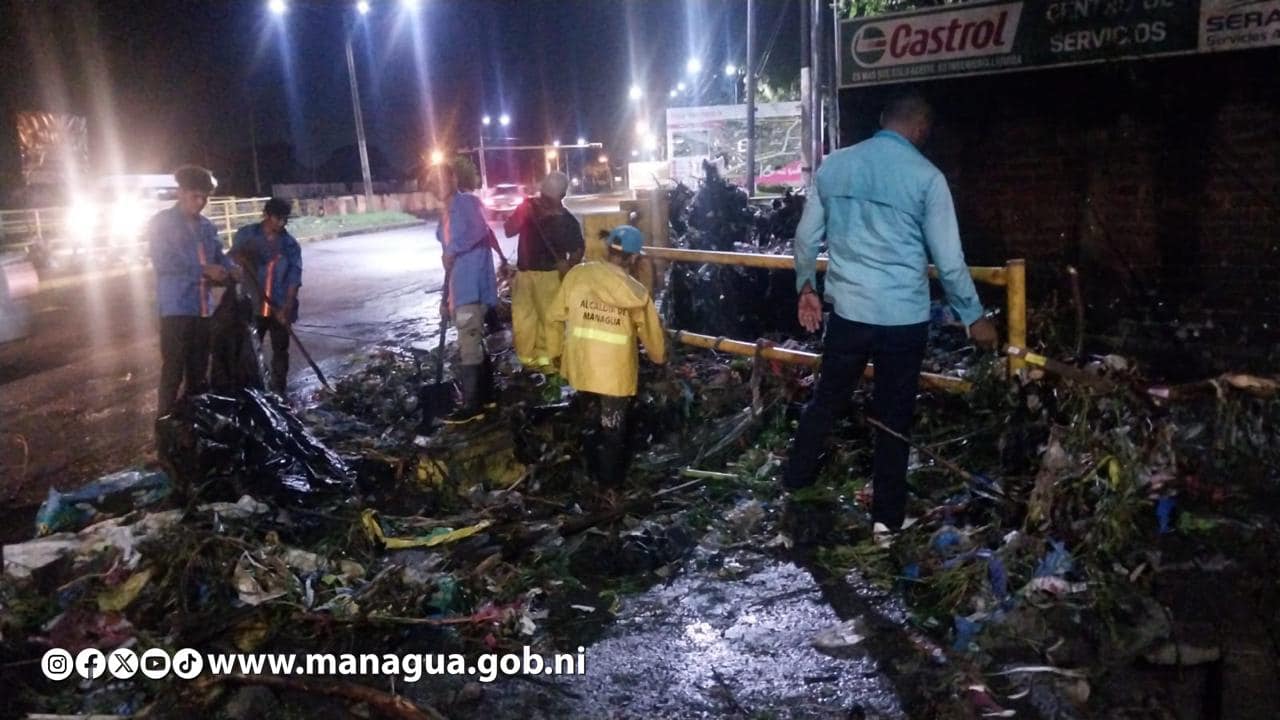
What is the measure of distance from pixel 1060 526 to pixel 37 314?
1502cm

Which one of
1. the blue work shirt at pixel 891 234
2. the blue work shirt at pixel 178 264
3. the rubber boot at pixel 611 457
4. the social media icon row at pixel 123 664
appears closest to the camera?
the social media icon row at pixel 123 664

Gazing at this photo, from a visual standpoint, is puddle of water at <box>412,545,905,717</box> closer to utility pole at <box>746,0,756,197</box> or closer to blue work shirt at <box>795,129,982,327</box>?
blue work shirt at <box>795,129,982,327</box>

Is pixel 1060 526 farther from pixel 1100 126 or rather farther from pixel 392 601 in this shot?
pixel 1100 126

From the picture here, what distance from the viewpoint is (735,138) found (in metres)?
32.2

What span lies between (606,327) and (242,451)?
201 cm

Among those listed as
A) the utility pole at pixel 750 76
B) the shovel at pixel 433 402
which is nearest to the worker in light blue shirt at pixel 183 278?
the shovel at pixel 433 402

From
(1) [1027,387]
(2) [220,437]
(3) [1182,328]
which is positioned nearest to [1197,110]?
(3) [1182,328]

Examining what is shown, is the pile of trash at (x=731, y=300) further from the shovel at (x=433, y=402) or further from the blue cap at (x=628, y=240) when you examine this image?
the blue cap at (x=628, y=240)

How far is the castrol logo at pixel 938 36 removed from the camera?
22.3 ft

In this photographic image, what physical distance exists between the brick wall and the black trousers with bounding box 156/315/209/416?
588 centimetres

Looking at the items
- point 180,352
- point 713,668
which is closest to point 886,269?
point 713,668

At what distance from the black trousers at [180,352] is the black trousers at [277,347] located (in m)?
0.98

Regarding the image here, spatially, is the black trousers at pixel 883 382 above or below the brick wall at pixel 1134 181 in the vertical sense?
below

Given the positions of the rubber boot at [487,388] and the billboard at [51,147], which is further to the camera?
the billboard at [51,147]
